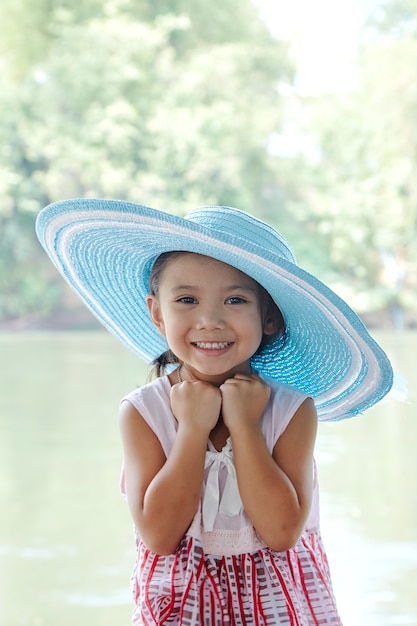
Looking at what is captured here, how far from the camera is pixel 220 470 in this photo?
89cm

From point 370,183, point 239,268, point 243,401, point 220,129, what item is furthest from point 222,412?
point 370,183

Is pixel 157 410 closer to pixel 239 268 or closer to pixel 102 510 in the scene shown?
pixel 239 268

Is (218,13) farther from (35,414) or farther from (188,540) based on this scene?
(188,540)

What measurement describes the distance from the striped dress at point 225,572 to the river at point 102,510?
0.94 m

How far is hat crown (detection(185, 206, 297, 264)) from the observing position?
0.91m

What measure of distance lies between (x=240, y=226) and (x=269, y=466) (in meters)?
0.23

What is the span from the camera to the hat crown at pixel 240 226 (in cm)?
91

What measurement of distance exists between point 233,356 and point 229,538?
0.17 meters

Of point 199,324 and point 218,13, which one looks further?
point 218,13

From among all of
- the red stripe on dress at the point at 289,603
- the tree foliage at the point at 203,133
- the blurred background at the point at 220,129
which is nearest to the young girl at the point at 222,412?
the red stripe on dress at the point at 289,603

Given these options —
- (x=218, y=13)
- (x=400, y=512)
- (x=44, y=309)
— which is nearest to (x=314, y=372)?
(x=400, y=512)

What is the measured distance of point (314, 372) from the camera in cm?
100

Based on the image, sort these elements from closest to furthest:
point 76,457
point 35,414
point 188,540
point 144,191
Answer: point 188,540 < point 76,457 < point 35,414 < point 144,191

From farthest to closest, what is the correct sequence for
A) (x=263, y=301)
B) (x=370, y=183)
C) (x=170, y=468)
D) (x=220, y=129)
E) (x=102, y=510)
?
→ 1. (x=370, y=183)
2. (x=220, y=129)
3. (x=102, y=510)
4. (x=263, y=301)
5. (x=170, y=468)
